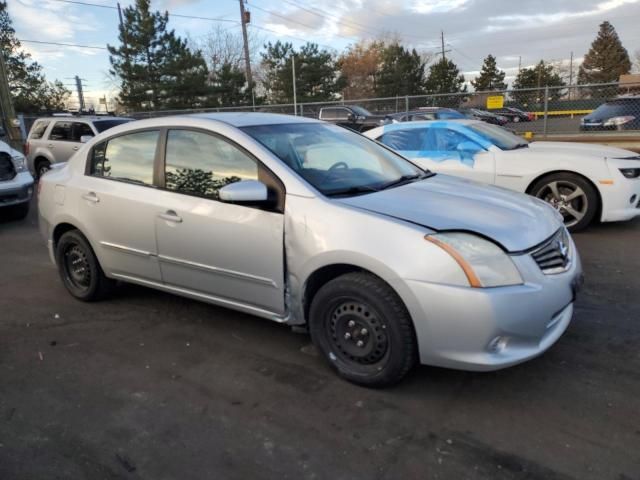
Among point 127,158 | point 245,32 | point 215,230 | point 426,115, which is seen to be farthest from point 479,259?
point 245,32

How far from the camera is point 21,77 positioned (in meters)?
36.7

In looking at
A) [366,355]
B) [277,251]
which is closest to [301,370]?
[366,355]

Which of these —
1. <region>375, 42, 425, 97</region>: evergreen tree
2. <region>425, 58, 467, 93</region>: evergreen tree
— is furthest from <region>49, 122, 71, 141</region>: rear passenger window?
<region>425, 58, 467, 93</region>: evergreen tree

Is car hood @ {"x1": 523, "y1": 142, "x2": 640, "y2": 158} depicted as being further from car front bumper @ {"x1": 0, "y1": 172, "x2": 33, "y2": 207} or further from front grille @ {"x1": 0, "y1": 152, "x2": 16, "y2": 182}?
front grille @ {"x1": 0, "y1": 152, "x2": 16, "y2": 182}

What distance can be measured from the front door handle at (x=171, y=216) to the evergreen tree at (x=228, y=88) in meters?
35.0

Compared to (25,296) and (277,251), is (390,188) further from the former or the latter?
(25,296)

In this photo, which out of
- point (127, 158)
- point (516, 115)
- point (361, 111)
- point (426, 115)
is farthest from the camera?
point (361, 111)

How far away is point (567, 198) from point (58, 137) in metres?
10.8

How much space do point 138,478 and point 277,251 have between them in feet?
4.71

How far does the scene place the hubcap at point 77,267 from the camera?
4.42 m

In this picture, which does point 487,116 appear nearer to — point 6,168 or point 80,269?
Answer: point 6,168

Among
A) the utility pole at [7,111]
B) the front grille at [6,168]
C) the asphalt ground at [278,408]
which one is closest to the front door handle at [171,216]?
the asphalt ground at [278,408]

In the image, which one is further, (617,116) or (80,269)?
(617,116)

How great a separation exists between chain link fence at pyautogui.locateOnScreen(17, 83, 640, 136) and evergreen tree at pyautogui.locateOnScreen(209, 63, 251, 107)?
682 inches
